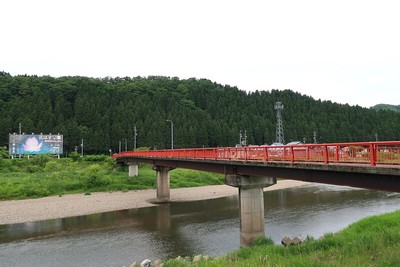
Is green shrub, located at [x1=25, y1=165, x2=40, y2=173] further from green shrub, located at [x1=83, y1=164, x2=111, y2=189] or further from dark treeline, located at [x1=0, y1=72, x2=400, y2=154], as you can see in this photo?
dark treeline, located at [x1=0, y1=72, x2=400, y2=154]

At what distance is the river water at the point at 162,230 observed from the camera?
21.9 meters

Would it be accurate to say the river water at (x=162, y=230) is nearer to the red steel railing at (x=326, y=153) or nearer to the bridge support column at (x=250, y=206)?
the bridge support column at (x=250, y=206)

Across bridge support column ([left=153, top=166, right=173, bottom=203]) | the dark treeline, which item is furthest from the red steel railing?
the dark treeline

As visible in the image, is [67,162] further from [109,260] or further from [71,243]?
[109,260]

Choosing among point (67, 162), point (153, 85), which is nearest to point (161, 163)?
point (67, 162)

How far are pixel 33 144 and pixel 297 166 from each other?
A: 87796mm

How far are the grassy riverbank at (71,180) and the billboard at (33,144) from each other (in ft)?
32.3

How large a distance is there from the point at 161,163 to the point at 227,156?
2121 cm

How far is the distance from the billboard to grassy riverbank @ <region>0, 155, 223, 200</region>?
9857 millimetres

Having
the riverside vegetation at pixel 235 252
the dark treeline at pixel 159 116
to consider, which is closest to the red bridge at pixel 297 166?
the riverside vegetation at pixel 235 252

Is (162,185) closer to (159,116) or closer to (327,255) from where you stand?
(327,255)

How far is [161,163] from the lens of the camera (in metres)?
44.1

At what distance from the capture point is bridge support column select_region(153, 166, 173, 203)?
4584cm

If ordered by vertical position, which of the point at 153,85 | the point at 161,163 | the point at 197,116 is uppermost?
→ the point at 153,85
